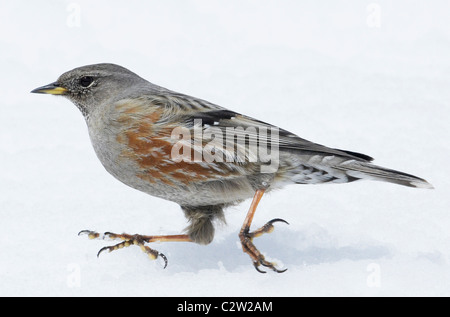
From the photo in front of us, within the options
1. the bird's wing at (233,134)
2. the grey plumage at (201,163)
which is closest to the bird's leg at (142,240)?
the grey plumage at (201,163)

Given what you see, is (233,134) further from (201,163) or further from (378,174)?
(378,174)

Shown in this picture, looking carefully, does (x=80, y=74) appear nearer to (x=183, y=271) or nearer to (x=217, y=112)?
(x=217, y=112)

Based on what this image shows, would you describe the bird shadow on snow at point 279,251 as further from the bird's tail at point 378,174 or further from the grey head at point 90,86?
the grey head at point 90,86

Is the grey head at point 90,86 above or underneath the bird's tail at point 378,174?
above

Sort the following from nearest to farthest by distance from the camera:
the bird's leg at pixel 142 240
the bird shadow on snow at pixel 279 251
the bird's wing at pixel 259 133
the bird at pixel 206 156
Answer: the bird at pixel 206 156 < the bird's wing at pixel 259 133 < the bird shadow on snow at pixel 279 251 < the bird's leg at pixel 142 240

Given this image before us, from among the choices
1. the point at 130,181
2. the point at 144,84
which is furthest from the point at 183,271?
the point at 144,84

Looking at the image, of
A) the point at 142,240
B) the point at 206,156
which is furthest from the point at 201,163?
the point at 142,240
